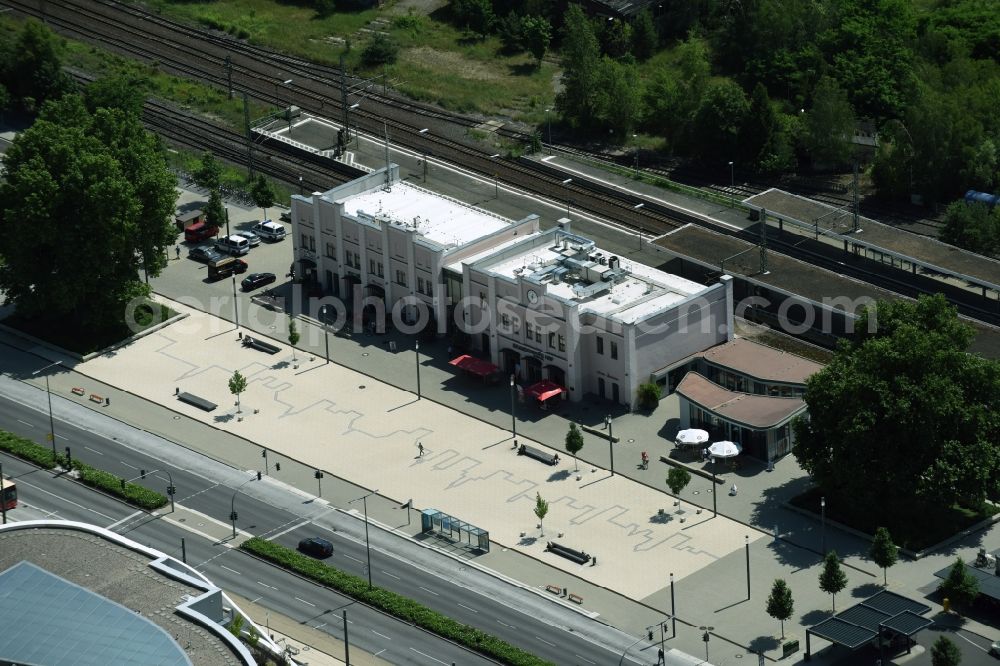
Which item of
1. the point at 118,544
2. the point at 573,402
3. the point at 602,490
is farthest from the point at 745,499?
the point at 118,544

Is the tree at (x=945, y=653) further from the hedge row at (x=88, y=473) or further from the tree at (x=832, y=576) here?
the hedge row at (x=88, y=473)

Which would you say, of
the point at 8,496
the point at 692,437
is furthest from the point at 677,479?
the point at 8,496

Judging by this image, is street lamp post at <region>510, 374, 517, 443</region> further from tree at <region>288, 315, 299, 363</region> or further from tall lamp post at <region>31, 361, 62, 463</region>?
tall lamp post at <region>31, 361, 62, 463</region>

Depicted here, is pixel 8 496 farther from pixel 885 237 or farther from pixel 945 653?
pixel 885 237

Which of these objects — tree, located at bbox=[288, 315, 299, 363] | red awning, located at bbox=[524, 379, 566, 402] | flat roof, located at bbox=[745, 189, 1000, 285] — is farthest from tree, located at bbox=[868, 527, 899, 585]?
tree, located at bbox=[288, 315, 299, 363]

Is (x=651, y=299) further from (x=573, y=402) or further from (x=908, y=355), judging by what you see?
(x=908, y=355)

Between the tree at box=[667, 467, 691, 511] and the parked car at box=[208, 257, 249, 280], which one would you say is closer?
the tree at box=[667, 467, 691, 511]

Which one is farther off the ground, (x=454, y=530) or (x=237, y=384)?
(x=237, y=384)
